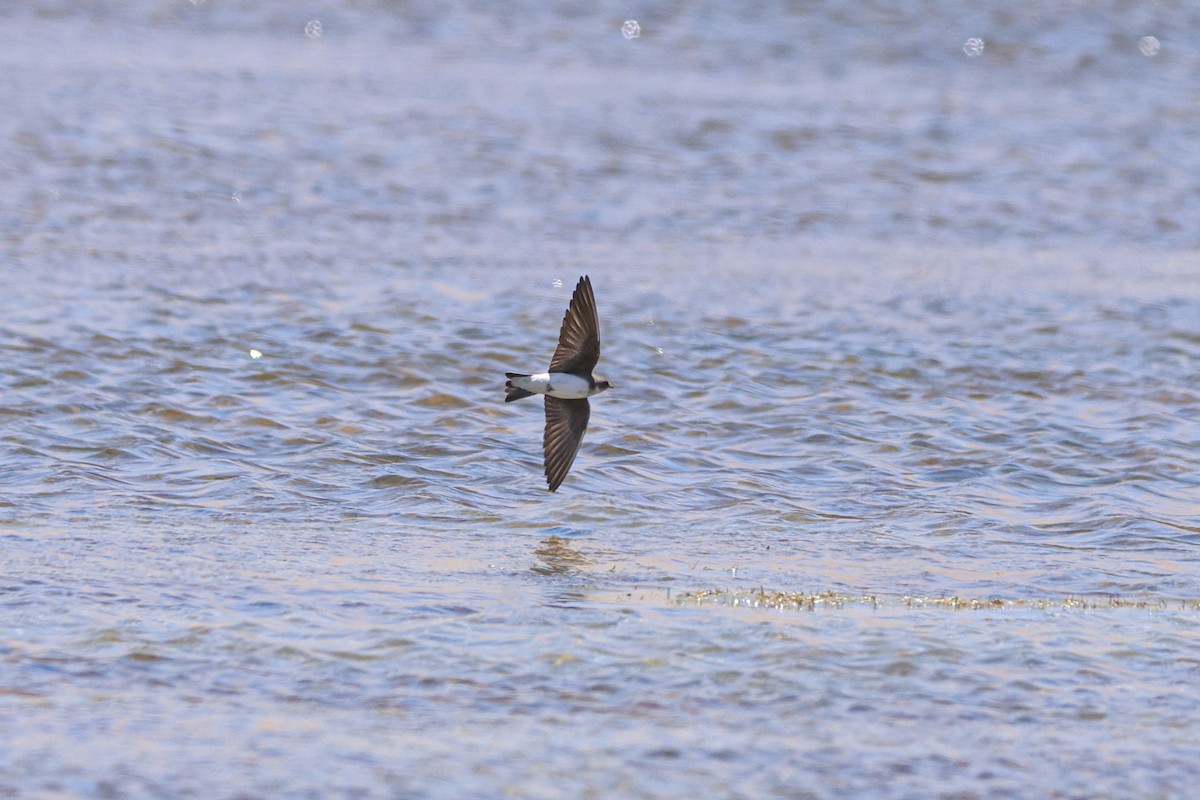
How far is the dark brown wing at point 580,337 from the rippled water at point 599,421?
541 mm

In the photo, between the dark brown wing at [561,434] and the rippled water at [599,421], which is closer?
the rippled water at [599,421]

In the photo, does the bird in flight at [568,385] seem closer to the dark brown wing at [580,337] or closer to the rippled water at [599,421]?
the dark brown wing at [580,337]

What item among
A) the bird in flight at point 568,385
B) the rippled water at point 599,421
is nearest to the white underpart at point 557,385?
the bird in flight at point 568,385

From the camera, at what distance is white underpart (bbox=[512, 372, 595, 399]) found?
6.00 m

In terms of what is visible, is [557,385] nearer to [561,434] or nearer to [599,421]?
[561,434]

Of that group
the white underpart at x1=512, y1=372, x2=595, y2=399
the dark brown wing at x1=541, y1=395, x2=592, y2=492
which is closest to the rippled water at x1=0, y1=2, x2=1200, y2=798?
the dark brown wing at x1=541, y1=395, x2=592, y2=492

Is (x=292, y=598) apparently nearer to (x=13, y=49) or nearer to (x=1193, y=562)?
(x=1193, y=562)

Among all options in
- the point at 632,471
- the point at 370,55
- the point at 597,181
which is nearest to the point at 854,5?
the point at 370,55

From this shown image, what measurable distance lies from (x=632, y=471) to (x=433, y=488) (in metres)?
0.86

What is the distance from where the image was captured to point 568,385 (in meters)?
6.08

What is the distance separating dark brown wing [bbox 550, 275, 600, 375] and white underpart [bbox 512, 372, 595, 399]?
0.24ft

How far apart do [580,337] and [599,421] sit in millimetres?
1271

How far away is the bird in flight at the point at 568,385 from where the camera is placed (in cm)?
601

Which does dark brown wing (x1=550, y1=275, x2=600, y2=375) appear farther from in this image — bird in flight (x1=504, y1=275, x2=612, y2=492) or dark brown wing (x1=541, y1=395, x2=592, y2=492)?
dark brown wing (x1=541, y1=395, x2=592, y2=492)
